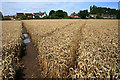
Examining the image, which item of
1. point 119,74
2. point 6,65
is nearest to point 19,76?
point 6,65

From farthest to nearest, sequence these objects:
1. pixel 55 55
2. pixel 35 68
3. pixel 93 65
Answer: pixel 35 68
pixel 55 55
pixel 93 65

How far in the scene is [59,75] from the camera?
14.0ft

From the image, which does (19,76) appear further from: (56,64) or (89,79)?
(89,79)

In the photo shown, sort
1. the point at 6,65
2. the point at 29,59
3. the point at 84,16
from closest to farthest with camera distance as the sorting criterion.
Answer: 1. the point at 6,65
2. the point at 29,59
3. the point at 84,16

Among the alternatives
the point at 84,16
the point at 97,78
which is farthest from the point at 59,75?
the point at 84,16

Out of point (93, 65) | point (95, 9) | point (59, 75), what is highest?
point (95, 9)

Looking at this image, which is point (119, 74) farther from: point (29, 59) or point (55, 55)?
point (29, 59)

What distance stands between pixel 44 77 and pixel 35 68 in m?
1.33

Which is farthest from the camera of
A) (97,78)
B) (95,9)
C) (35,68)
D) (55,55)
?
(95,9)

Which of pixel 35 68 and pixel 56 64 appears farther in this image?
pixel 35 68

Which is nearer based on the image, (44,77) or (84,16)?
(44,77)

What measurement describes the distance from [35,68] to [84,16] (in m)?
84.1

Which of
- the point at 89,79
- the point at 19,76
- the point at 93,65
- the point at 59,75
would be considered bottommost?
the point at 19,76

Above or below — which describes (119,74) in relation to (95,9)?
below
